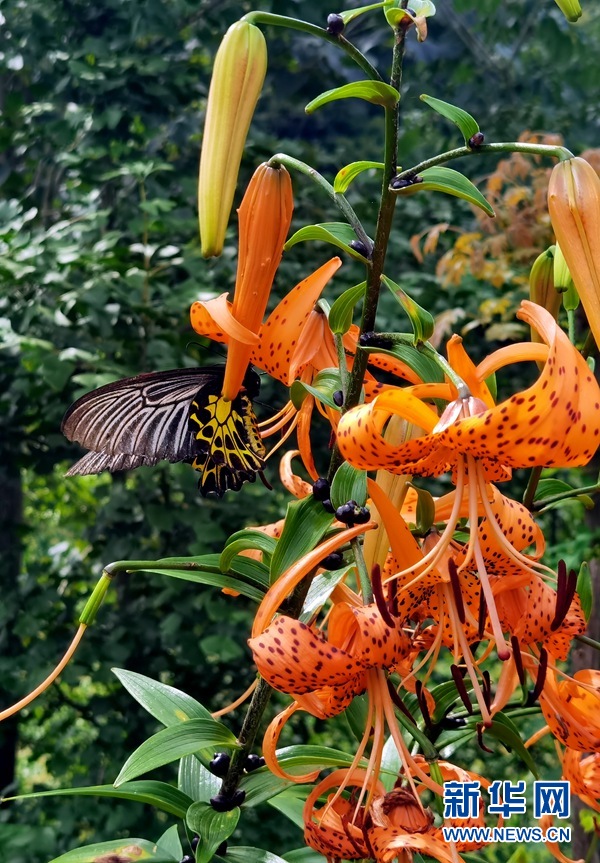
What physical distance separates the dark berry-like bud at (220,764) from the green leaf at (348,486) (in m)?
0.24

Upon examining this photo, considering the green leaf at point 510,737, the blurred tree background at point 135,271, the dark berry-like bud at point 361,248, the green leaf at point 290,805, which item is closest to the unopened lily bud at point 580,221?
the dark berry-like bud at point 361,248

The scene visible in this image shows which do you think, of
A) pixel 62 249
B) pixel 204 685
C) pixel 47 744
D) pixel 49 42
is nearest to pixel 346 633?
pixel 62 249

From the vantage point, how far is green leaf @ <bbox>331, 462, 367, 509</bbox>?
22.0 inches

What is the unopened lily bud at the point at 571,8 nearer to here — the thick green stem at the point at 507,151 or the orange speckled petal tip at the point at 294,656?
the thick green stem at the point at 507,151

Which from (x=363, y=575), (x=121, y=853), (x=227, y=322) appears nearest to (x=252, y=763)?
(x=121, y=853)

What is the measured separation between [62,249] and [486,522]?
123cm

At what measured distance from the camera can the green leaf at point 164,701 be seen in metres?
0.70

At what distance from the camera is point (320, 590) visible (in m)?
0.62

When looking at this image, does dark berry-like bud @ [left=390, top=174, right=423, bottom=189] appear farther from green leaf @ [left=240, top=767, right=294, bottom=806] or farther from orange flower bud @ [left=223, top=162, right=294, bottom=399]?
green leaf @ [left=240, top=767, right=294, bottom=806]

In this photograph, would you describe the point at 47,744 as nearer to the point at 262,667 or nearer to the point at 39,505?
the point at 39,505

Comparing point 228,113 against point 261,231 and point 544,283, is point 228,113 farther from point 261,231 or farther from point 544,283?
point 544,283

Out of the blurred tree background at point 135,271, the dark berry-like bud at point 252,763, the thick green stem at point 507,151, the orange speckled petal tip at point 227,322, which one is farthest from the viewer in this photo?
the blurred tree background at point 135,271

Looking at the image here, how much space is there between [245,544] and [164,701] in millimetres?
190

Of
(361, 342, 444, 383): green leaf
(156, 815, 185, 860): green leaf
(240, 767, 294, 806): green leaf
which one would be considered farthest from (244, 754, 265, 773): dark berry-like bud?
(361, 342, 444, 383): green leaf
